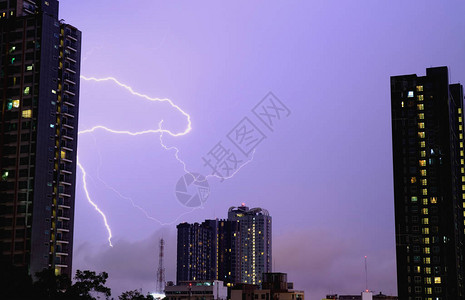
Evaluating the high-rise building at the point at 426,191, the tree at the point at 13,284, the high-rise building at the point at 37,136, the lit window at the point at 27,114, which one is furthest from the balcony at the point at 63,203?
the high-rise building at the point at 426,191

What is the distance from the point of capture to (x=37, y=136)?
4353 inches

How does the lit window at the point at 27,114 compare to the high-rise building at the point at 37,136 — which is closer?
the high-rise building at the point at 37,136

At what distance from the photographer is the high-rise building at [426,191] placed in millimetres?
152375

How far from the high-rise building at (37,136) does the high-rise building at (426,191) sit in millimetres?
77587

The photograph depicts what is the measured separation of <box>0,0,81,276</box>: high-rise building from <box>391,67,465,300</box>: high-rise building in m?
77.6

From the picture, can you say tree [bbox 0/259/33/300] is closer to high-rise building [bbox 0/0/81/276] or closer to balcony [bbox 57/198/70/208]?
high-rise building [bbox 0/0/81/276]

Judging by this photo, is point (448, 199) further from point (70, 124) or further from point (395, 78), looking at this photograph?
point (70, 124)

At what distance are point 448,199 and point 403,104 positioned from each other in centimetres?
2459

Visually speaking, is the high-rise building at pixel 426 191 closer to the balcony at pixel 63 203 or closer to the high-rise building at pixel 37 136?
the balcony at pixel 63 203

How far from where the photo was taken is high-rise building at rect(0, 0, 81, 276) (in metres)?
108

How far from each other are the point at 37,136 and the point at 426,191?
89530 millimetres

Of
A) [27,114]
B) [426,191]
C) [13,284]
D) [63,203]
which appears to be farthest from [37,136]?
[426,191]

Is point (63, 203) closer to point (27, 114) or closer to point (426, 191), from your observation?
point (27, 114)

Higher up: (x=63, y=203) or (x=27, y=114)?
(x=27, y=114)
